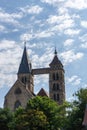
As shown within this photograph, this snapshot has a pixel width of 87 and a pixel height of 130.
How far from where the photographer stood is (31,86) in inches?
5084

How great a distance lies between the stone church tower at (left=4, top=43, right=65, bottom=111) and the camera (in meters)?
117

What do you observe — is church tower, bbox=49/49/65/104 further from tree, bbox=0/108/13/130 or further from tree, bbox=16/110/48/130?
tree, bbox=16/110/48/130

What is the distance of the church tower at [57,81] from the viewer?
125 meters

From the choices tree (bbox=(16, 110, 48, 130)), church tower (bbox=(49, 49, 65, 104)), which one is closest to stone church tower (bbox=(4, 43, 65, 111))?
church tower (bbox=(49, 49, 65, 104))

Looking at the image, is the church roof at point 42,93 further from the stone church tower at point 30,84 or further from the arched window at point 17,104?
the arched window at point 17,104

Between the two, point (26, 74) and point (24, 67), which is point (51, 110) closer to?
point (26, 74)

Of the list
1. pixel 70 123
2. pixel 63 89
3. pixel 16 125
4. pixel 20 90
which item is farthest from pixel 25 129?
pixel 63 89

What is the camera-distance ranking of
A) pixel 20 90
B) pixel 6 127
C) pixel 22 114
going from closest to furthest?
1. pixel 22 114
2. pixel 6 127
3. pixel 20 90

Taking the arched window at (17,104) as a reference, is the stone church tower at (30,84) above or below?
above

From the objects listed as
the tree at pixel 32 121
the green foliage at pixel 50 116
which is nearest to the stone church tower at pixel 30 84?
the green foliage at pixel 50 116

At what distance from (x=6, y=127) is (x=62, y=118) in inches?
615

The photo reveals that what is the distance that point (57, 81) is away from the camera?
12744 cm

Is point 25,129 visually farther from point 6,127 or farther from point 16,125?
point 6,127

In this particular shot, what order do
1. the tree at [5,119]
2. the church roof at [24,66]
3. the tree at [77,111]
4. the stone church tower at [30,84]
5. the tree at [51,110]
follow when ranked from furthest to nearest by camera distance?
the church roof at [24,66], the stone church tower at [30,84], the tree at [5,119], the tree at [51,110], the tree at [77,111]
